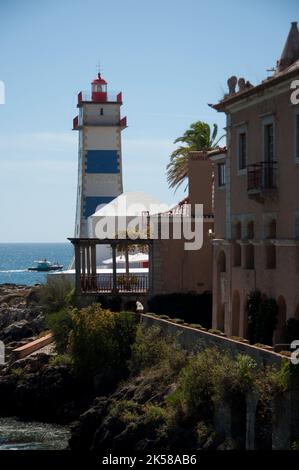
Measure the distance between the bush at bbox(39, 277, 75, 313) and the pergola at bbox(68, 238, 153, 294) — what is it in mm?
3201

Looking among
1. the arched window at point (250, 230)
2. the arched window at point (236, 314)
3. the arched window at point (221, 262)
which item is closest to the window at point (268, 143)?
the arched window at point (250, 230)

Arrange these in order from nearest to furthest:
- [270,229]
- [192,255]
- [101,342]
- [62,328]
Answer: [270,229] < [101,342] < [62,328] < [192,255]

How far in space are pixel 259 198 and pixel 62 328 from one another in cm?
1127

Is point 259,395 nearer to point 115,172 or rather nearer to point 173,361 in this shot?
A: point 173,361

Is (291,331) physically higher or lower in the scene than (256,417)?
higher

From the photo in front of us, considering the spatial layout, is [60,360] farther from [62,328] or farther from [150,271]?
[150,271]

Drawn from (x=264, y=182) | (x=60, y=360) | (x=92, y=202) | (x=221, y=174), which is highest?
(x=92, y=202)

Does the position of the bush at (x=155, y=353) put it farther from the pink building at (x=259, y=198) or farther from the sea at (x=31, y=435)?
the sea at (x=31, y=435)

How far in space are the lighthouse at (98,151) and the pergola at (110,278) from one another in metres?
23.7

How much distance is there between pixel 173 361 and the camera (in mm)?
35781

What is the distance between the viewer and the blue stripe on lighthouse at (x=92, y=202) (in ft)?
239

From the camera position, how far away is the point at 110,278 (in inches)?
1923

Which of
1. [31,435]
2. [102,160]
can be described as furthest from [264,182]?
[102,160]
